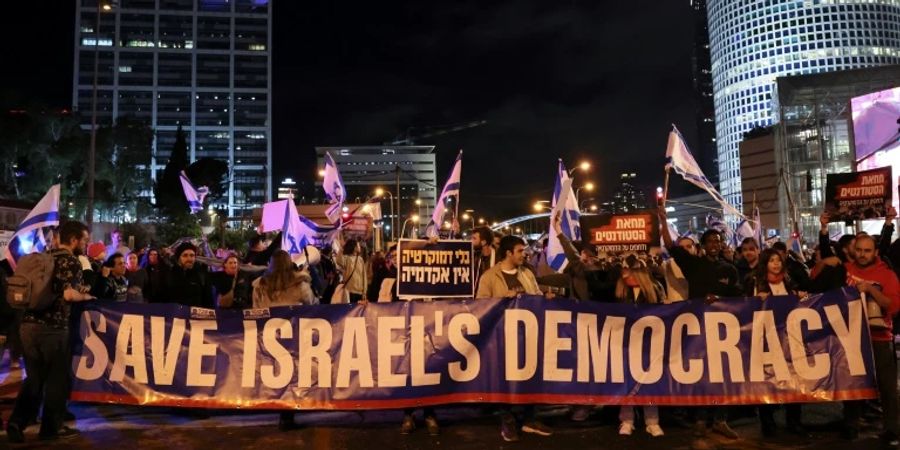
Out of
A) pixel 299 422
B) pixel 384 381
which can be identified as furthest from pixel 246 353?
pixel 384 381

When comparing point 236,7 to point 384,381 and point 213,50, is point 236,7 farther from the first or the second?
point 384,381

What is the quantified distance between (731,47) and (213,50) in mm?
110640

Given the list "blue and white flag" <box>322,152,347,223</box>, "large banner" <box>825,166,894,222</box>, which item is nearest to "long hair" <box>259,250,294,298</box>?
"blue and white flag" <box>322,152,347,223</box>

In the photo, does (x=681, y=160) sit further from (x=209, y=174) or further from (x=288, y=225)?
(x=209, y=174)

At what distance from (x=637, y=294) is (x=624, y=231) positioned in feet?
12.2

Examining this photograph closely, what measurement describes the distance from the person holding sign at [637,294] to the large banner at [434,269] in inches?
61.6

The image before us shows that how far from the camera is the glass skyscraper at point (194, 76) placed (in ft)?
420

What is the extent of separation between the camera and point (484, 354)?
6.29 meters

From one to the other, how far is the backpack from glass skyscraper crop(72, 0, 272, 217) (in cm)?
12415

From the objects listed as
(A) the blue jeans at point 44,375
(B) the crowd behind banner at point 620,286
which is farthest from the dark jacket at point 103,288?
(A) the blue jeans at point 44,375

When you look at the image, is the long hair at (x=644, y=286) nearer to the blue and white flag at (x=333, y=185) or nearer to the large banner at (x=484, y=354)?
the large banner at (x=484, y=354)

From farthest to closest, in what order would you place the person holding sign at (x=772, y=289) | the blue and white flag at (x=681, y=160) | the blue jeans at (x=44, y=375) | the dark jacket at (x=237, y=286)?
the blue and white flag at (x=681, y=160) < the dark jacket at (x=237, y=286) < the person holding sign at (x=772, y=289) < the blue jeans at (x=44, y=375)

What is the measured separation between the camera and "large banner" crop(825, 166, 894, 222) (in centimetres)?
1068

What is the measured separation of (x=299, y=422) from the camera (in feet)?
21.8
